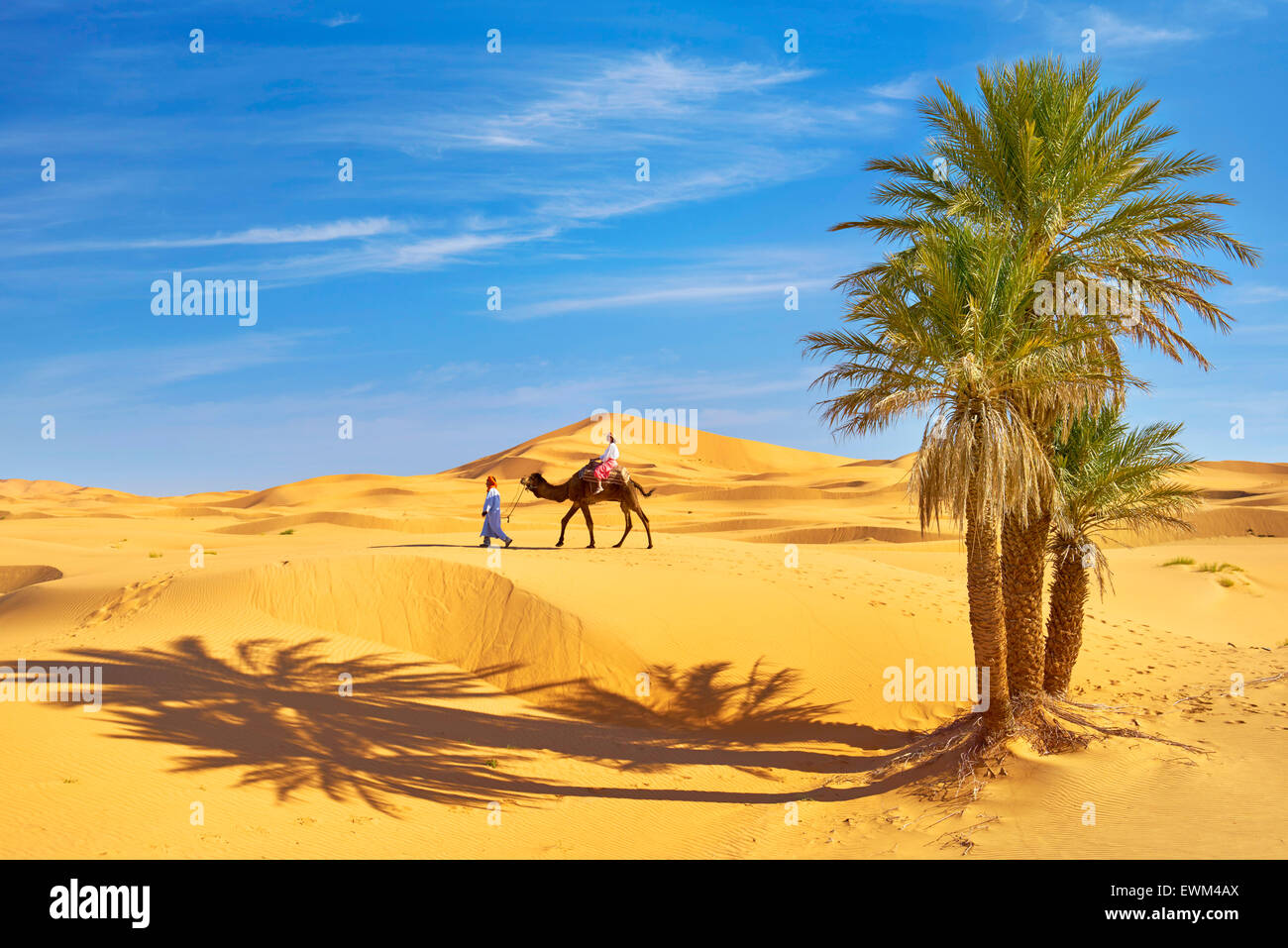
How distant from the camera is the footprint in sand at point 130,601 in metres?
18.5

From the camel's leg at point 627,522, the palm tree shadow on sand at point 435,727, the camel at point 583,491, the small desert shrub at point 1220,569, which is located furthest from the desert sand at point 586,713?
the camel at point 583,491

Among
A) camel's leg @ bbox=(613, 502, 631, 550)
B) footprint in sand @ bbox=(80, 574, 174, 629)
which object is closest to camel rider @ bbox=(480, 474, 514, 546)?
camel's leg @ bbox=(613, 502, 631, 550)

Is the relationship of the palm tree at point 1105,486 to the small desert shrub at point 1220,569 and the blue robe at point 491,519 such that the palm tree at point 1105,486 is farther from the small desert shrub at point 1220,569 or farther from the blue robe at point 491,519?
the small desert shrub at point 1220,569

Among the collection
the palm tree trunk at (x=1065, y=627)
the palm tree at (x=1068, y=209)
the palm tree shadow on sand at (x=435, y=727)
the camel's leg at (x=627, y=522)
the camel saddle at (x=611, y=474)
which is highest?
the palm tree at (x=1068, y=209)

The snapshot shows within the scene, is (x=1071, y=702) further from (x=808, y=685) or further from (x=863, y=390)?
(x=863, y=390)

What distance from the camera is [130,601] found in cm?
1912

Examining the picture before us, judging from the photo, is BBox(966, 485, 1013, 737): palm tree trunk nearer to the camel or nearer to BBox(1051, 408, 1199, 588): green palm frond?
BBox(1051, 408, 1199, 588): green palm frond

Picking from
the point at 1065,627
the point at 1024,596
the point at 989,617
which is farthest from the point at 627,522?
the point at 989,617

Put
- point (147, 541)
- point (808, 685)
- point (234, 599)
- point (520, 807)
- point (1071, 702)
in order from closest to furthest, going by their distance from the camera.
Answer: point (520, 807)
point (1071, 702)
point (808, 685)
point (234, 599)
point (147, 541)

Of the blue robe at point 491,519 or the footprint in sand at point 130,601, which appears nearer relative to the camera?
the footprint in sand at point 130,601

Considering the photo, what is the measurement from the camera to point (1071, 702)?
14633mm

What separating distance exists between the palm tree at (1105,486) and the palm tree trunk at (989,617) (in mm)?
2313
